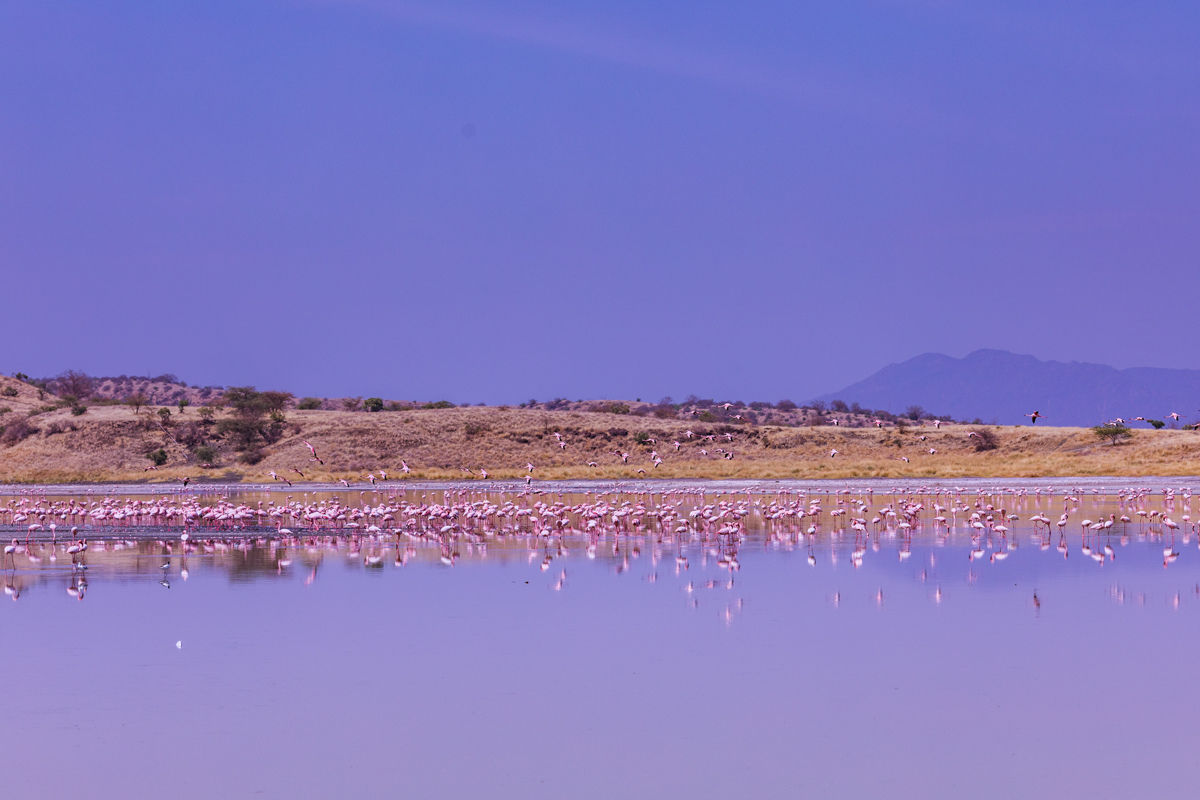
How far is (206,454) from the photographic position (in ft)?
189

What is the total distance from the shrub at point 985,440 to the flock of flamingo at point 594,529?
20387 millimetres

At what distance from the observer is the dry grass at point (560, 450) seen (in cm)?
4816

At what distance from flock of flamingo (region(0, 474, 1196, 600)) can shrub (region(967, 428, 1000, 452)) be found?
66.9 ft

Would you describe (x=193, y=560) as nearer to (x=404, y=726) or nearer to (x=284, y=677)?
(x=284, y=677)

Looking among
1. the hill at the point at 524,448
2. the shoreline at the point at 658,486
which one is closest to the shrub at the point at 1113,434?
the hill at the point at 524,448

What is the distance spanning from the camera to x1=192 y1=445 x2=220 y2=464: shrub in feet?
188

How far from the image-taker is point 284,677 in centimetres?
1116

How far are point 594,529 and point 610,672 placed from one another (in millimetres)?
15231

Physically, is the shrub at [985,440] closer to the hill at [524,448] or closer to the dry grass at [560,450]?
the hill at [524,448]

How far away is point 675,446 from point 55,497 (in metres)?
27.8

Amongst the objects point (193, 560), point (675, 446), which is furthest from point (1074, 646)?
point (675, 446)

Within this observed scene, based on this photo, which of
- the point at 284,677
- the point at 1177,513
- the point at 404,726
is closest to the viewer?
the point at 404,726

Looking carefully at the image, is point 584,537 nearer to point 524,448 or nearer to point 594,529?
point 594,529

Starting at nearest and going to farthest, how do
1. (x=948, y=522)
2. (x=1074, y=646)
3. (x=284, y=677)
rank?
(x=284, y=677), (x=1074, y=646), (x=948, y=522)
